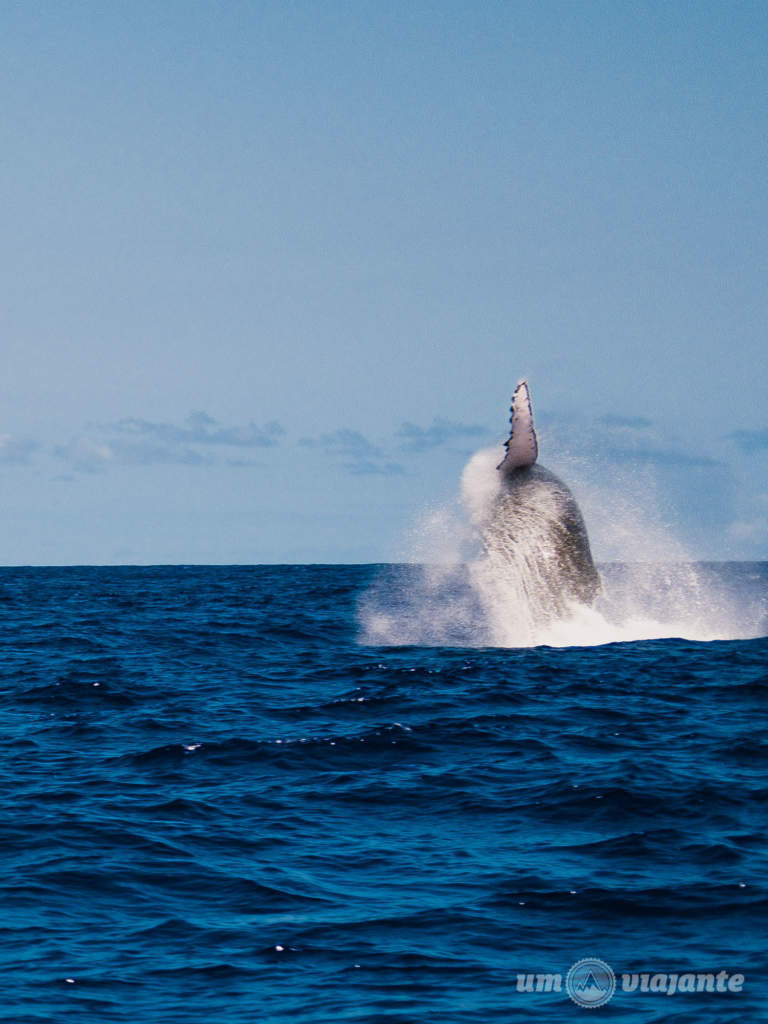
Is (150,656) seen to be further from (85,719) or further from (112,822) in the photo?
(112,822)

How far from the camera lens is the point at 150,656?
86.4ft

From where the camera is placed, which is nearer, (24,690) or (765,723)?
(765,723)

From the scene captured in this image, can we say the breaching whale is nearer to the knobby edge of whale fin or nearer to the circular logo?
the knobby edge of whale fin

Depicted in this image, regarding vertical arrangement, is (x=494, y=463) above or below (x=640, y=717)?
above

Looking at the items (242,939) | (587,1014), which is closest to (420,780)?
(242,939)

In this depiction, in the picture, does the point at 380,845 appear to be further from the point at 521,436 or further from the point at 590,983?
the point at 521,436

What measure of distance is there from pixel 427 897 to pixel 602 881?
1.36 meters

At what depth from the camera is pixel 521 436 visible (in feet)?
59.0

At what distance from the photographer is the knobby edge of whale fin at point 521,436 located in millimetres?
17516

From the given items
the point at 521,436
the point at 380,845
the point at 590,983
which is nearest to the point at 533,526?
the point at 521,436

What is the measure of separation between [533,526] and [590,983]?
1177cm

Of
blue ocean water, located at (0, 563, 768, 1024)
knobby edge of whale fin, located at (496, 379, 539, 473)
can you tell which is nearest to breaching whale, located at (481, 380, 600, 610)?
knobby edge of whale fin, located at (496, 379, 539, 473)

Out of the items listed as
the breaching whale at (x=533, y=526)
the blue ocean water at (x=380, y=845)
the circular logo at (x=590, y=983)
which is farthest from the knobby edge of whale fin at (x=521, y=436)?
the circular logo at (x=590, y=983)

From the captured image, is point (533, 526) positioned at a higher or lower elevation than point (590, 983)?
higher
